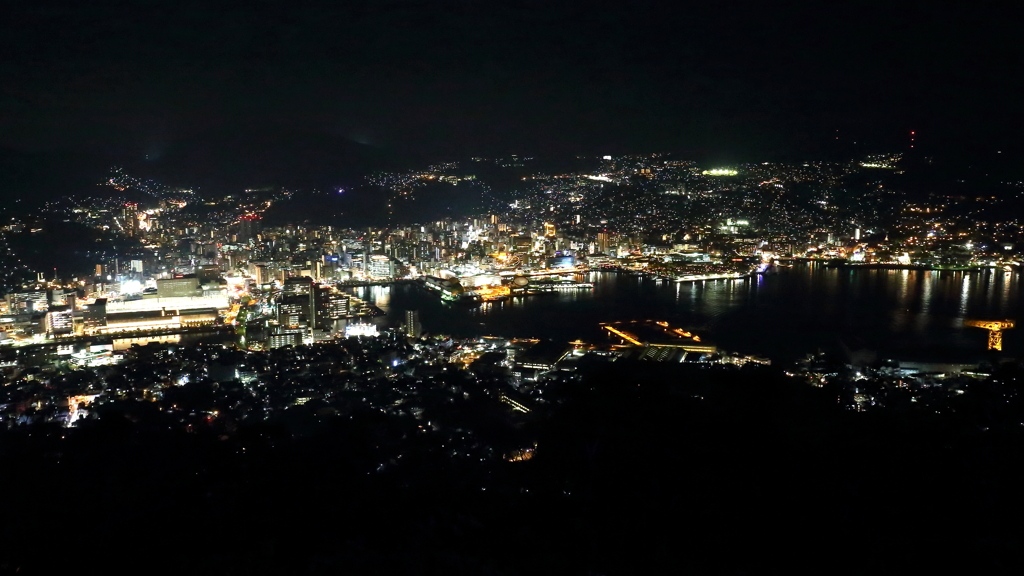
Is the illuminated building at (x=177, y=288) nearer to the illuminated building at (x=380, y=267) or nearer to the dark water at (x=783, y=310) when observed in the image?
the dark water at (x=783, y=310)

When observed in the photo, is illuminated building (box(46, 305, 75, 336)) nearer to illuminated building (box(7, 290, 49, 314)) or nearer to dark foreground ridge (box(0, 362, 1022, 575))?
illuminated building (box(7, 290, 49, 314))

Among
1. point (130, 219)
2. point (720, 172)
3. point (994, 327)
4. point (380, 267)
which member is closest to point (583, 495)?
point (994, 327)

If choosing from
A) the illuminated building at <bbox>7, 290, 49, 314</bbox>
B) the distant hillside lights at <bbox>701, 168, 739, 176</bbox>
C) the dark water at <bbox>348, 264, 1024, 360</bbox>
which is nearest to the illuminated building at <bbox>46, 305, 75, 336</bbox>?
the illuminated building at <bbox>7, 290, 49, 314</bbox>

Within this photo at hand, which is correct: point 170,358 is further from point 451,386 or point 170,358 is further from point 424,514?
point 424,514

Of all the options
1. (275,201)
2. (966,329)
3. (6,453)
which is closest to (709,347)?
(966,329)

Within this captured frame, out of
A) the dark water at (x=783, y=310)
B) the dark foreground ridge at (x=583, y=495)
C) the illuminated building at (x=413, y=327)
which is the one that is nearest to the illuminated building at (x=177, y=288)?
the dark water at (x=783, y=310)

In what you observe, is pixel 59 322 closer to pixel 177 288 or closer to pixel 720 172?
pixel 177 288

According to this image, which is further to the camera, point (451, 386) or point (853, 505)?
point (451, 386)
